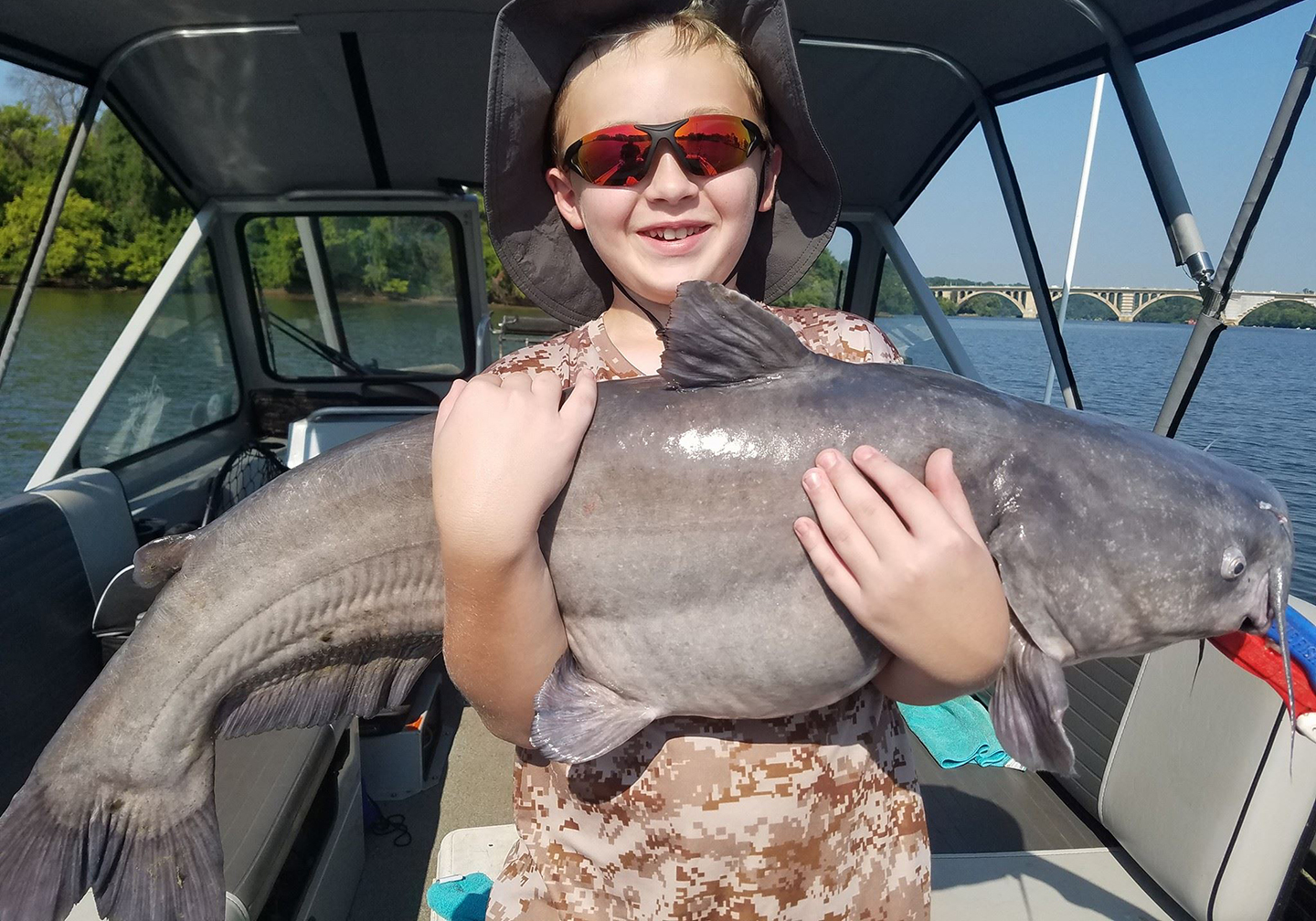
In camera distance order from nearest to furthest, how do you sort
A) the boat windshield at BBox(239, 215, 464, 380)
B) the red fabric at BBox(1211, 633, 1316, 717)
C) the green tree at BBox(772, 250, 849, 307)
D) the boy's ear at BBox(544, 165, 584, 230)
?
the boy's ear at BBox(544, 165, 584, 230) → the red fabric at BBox(1211, 633, 1316, 717) → the green tree at BBox(772, 250, 849, 307) → the boat windshield at BBox(239, 215, 464, 380)

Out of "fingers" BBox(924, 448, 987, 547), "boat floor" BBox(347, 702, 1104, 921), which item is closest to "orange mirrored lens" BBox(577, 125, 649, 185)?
"fingers" BBox(924, 448, 987, 547)

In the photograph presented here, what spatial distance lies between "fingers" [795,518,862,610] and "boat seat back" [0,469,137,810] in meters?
2.59

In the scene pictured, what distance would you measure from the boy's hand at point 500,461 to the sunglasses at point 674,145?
501 mm

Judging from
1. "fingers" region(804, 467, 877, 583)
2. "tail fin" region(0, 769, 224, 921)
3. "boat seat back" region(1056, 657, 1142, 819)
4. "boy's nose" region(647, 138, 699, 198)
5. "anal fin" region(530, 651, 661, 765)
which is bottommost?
"boat seat back" region(1056, 657, 1142, 819)

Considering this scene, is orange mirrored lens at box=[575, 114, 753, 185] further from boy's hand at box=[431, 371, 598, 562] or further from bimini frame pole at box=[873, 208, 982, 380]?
bimini frame pole at box=[873, 208, 982, 380]

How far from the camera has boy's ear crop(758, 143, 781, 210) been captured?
191 centimetres

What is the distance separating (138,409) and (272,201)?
1.63m

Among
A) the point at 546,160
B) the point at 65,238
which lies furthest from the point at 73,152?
the point at 65,238

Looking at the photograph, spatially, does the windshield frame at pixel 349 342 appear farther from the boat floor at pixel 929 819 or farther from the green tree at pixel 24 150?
the boat floor at pixel 929 819

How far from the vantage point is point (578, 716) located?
1409 millimetres

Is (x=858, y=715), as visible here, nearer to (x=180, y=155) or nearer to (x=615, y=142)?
(x=615, y=142)

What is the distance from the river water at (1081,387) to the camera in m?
7.26

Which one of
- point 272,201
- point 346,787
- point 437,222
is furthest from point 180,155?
point 346,787

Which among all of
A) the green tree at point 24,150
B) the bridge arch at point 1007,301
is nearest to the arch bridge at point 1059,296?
the bridge arch at point 1007,301
